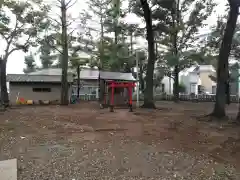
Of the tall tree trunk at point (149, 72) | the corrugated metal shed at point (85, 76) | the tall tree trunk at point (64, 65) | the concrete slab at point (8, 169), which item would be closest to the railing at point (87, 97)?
the corrugated metal shed at point (85, 76)

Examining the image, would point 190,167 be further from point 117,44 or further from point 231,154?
point 117,44

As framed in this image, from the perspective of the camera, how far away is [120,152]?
5.51m

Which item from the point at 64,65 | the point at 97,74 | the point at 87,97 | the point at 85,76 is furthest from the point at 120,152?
the point at 97,74

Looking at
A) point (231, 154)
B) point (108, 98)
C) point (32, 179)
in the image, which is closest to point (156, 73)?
point (108, 98)

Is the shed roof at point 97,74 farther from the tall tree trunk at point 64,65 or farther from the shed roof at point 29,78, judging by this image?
the shed roof at point 29,78

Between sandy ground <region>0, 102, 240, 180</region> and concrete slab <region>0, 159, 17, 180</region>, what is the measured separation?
3.9 inches

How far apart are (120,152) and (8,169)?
235 cm

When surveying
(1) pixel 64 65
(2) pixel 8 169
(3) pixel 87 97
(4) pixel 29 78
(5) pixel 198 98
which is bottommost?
(2) pixel 8 169

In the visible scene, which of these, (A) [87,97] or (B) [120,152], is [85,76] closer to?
(A) [87,97]

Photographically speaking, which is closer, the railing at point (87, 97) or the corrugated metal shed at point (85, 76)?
the corrugated metal shed at point (85, 76)

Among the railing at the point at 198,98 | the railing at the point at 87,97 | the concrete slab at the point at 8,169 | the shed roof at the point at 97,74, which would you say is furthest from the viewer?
the railing at the point at 198,98

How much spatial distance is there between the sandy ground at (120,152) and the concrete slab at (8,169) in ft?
0.32

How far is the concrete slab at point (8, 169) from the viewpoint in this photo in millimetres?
4062

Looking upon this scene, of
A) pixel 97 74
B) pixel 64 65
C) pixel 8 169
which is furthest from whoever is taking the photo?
pixel 97 74
